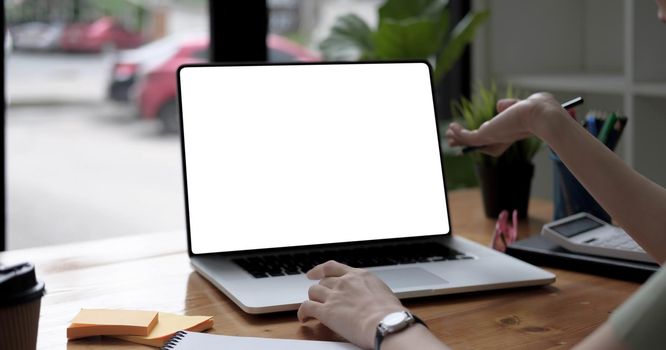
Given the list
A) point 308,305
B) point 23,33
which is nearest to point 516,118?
point 308,305

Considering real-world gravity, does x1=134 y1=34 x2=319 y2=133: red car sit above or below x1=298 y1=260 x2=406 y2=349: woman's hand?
above

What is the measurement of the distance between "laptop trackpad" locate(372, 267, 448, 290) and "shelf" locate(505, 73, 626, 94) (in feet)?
3.90

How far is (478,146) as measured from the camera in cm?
144

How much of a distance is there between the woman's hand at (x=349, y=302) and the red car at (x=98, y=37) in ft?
4.30

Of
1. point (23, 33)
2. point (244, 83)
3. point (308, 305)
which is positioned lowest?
point (308, 305)

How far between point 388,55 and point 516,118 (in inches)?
38.1

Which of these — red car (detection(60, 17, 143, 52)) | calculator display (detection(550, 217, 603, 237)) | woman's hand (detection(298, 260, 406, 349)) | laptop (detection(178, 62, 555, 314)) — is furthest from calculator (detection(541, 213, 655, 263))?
red car (detection(60, 17, 143, 52))

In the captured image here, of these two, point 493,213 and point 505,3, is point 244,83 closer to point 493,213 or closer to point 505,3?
point 493,213

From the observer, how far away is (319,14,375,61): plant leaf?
2.33 metres

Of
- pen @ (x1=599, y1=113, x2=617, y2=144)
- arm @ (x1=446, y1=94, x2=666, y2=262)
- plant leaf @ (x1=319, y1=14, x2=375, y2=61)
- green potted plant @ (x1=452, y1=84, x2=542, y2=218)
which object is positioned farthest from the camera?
plant leaf @ (x1=319, y1=14, x2=375, y2=61)

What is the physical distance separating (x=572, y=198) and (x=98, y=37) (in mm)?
1261

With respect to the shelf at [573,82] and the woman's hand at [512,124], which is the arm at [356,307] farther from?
the shelf at [573,82]

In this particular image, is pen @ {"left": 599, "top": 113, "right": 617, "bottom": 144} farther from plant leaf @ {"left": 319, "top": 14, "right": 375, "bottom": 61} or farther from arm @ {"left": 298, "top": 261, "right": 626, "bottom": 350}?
plant leaf @ {"left": 319, "top": 14, "right": 375, "bottom": 61}

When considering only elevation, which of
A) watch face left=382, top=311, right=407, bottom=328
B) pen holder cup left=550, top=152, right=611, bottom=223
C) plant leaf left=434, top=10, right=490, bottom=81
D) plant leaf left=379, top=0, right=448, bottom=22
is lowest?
watch face left=382, top=311, right=407, bottom=328
